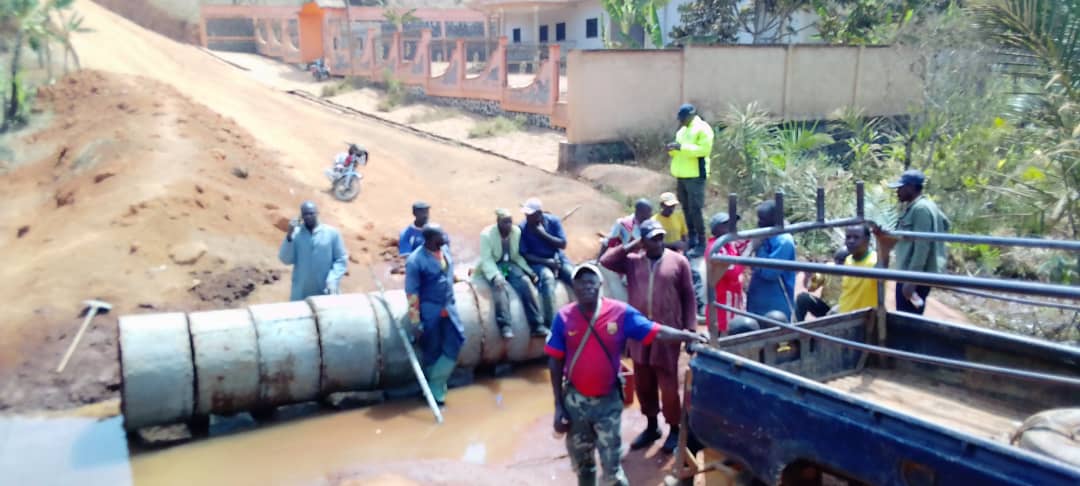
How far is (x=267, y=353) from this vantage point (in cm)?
691

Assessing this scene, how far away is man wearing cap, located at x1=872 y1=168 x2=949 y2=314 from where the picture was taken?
5.84 meters

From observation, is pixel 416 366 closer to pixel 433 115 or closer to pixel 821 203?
pixel 821 203

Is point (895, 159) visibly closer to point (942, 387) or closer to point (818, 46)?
point (818, 46)

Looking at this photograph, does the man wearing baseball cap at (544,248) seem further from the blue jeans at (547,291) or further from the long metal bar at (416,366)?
the long metal bar at (416,366)

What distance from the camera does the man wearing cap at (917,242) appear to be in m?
5.84

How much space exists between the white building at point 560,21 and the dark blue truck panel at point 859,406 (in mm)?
19668

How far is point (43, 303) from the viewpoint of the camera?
918 centimetres

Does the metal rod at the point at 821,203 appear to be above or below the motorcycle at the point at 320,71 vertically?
below

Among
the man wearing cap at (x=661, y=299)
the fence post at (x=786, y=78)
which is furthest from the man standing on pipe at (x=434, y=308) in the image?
the fence post at (x=786, y=78)

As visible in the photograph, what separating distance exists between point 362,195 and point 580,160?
4.18m

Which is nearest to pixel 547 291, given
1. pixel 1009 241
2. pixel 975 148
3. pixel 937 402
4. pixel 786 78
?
pixel 937 402

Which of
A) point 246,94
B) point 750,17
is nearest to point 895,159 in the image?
point 750,17

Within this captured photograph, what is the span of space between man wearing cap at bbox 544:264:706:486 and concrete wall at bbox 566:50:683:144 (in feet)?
36.9

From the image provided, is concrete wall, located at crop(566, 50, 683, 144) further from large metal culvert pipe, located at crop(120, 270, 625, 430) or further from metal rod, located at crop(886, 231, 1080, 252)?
metal rod, located at crop(886, 231, 1080, 252)
